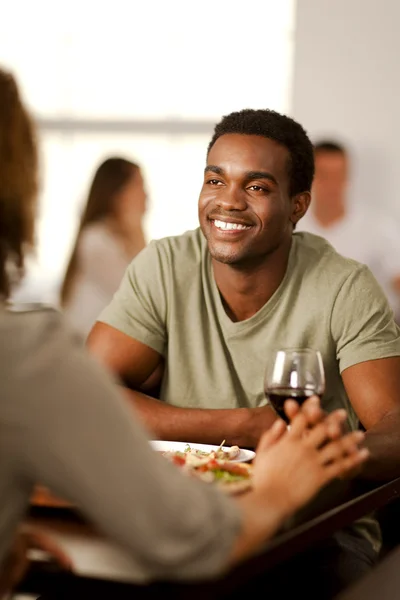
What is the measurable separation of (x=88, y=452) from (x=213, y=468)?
59 centimetres

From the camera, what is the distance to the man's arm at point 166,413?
189 cm

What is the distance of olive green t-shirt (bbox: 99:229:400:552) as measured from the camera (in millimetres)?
2086

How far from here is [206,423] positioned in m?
1.92

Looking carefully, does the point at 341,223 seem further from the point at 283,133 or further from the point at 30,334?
the point at 30,334

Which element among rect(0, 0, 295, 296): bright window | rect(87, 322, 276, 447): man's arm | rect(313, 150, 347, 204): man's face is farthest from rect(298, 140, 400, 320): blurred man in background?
rect(87, 322, 276, 447): man's arm

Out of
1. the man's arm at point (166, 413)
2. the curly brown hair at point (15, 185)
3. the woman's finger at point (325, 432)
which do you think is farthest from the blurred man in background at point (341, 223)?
the curly brown hair at point (15, 185)

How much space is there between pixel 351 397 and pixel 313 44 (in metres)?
3.70

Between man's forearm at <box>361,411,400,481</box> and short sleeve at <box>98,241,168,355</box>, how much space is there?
56 cm

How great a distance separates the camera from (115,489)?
3.11 feet

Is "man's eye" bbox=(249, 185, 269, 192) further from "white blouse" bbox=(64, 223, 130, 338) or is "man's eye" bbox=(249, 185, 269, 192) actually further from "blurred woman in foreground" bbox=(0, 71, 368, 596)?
"white blouse" bbox=(64, 223, 130, 338)

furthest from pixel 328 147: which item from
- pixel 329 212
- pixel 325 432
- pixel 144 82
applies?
pixel 325 432

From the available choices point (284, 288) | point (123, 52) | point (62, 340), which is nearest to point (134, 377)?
point (284, 288)

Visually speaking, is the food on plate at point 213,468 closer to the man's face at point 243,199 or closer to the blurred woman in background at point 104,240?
the man's face at point 243,199

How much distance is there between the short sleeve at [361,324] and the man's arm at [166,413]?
0.25 meters
